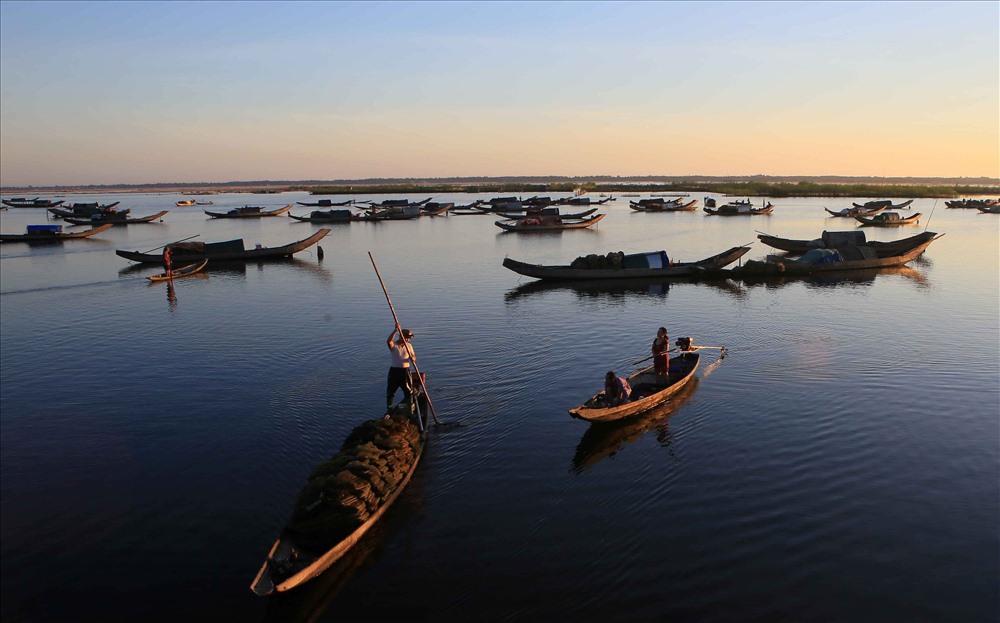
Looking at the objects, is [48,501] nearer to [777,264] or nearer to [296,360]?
[296,360]

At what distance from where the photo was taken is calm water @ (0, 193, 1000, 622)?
843cm

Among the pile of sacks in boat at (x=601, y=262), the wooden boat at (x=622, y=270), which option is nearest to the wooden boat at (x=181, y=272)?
the wooden boat at (x=622, y=270)

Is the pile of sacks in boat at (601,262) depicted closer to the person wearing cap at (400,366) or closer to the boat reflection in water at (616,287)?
the boat reflection in water at (616,287)

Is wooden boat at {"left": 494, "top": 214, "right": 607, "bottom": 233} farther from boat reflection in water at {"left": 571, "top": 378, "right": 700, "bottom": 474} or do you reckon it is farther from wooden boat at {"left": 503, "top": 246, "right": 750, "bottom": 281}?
boat reflection in water at {"left": 571, "top": 378, "right": 700, "bottom": 474}

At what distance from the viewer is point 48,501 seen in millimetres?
10719

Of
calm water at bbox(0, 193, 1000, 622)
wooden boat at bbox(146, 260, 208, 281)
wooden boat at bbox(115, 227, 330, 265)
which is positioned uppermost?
wooden boat at bbox(115, 227, 330, 265)

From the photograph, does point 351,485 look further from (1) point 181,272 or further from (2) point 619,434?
(1) point 181,272

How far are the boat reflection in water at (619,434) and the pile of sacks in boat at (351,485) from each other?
322 centimetres

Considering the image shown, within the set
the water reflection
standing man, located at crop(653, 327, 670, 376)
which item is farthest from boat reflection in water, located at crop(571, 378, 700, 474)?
the water reflection

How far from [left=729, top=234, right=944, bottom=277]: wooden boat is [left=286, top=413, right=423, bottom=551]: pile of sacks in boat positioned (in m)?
26.6

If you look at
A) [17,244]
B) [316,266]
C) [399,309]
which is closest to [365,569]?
[399,309]

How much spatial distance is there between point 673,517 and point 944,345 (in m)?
14.3

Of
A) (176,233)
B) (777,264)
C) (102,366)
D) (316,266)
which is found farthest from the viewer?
(176,233)

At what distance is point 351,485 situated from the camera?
9227mm
